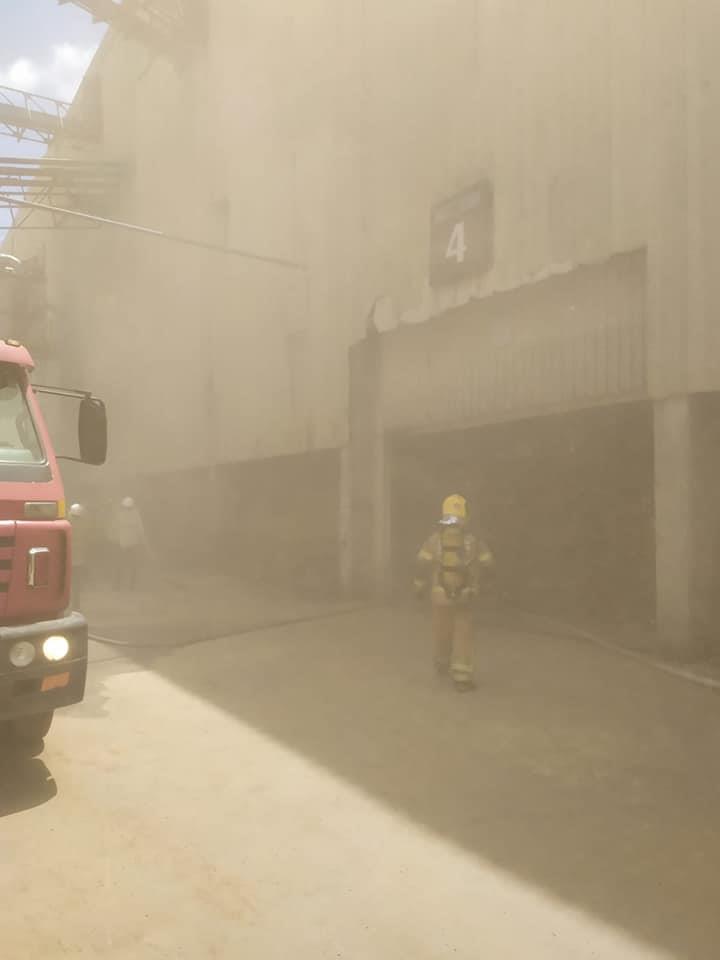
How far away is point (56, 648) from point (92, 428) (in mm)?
1841

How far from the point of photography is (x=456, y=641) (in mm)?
7684

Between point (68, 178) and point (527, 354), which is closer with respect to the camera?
point (527, 354)

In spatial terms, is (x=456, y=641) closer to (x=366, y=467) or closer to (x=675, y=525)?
(x=675, y=525)

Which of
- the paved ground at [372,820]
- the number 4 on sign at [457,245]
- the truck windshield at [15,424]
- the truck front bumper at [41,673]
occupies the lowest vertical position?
the paved ground at [372,820]

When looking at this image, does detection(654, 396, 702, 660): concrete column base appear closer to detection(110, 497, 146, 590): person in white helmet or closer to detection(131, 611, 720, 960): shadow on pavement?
detection(131, 611, 720, 960): shadow on pavement

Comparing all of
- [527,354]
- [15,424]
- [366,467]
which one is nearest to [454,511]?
[527,354]

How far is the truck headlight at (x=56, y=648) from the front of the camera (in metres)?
4.61

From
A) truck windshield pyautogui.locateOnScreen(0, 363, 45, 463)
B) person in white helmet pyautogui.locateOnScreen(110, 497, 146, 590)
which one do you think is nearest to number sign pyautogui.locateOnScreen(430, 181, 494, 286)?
truck windshield pyautogui.locateOnScreen(0, 363, 45, 463)

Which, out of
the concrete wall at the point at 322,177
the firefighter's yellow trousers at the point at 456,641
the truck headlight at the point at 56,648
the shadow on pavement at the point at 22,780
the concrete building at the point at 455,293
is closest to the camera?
the truck headlight at the point at 56,648

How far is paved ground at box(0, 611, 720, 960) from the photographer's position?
3467 millimetres

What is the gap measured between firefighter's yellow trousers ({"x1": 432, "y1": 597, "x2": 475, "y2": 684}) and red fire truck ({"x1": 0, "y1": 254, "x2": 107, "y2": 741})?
3.52m

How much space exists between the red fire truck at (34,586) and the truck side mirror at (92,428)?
0.68m

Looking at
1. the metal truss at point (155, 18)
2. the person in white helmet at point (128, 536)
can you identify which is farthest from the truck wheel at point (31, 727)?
the metal truss at point (155, 18)

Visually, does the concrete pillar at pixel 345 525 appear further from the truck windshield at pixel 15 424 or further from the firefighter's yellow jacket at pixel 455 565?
the truck windshield at pixel 15 424
